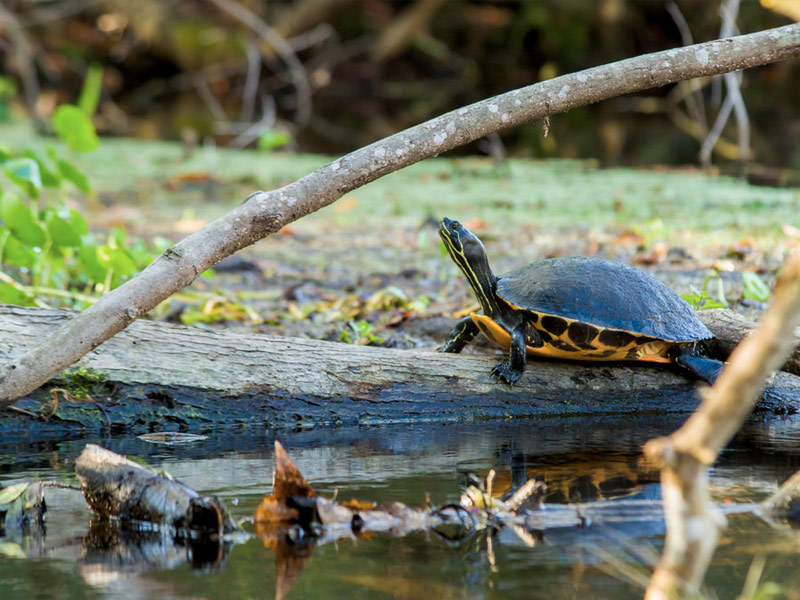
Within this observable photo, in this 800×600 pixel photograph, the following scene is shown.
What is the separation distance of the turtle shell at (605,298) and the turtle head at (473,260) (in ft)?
0.24

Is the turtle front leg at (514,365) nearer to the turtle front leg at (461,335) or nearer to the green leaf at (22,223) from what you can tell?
the turtle front leg at (461,335)

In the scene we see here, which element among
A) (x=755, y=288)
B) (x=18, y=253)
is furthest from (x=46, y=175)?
(x=755, y=288)

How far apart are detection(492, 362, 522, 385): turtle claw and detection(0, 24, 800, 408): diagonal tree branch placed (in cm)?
96

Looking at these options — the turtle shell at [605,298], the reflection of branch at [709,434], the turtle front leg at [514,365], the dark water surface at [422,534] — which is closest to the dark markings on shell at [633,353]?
the turtle shell at [605,298]

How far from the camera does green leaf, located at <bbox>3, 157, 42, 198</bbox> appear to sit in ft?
13.5

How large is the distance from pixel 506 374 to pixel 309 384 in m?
0.72

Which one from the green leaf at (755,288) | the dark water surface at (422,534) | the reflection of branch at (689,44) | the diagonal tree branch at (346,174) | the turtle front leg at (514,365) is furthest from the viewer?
the reflection of branch at (689,44)

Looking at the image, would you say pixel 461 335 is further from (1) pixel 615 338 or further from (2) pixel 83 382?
(2) pixel 83 382

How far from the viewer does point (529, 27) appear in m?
17.4

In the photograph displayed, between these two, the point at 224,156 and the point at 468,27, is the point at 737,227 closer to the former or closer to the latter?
the point at 224,156

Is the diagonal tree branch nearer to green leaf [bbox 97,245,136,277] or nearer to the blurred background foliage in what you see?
green leaf [bbox 97,245,136,277]

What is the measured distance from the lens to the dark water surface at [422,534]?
1.95 metres

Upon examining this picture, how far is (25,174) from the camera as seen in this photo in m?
4.11

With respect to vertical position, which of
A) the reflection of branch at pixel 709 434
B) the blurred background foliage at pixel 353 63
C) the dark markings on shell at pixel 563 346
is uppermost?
the blurred background foliage at pixel 353 63
